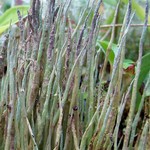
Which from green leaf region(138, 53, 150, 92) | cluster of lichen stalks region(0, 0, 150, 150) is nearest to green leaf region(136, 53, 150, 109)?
green leaf region(138, 53, 150, 92)

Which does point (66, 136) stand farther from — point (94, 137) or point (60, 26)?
point (60, 26)

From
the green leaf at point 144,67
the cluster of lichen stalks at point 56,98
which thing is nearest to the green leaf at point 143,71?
the green leaf at point 144,67

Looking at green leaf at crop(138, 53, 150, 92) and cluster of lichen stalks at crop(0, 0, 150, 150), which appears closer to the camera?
cluster of lichen stalks at crop(0, 0, 150, 150)

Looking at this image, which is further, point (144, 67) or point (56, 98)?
point (144, 67)

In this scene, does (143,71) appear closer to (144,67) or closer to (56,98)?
(144,67)

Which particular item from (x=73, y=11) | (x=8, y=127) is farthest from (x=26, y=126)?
(x=73, y=11)

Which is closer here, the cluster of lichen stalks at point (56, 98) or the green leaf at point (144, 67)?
the cluster of lichen stalks at point (56, 98)

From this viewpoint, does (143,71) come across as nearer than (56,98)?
No

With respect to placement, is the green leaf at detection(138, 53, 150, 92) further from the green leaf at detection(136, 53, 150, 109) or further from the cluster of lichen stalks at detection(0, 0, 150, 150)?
the cluster of lichen stalks at detection(0, 0, 150, 150)

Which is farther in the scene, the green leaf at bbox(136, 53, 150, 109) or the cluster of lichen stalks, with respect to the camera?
the green leaf at bbox(136, 53, 150, 109)

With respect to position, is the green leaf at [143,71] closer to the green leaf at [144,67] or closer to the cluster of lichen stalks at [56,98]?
the green leaf at [144,67]

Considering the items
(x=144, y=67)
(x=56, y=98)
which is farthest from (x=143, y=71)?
(x=56, y=98)

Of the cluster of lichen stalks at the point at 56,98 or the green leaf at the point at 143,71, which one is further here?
the green leaf at the point at 143,71
